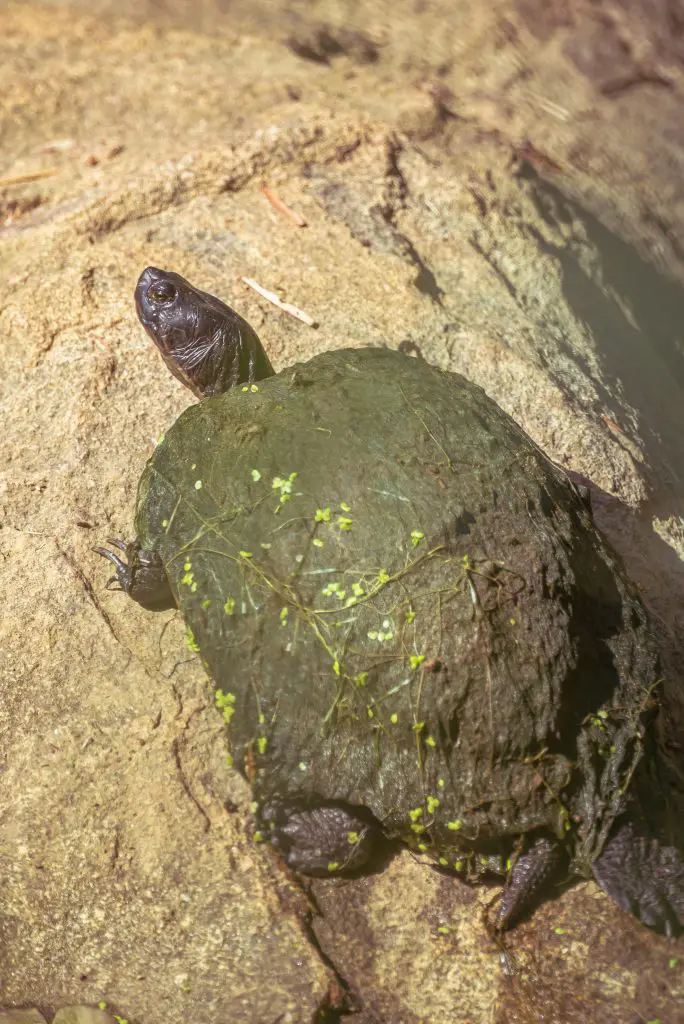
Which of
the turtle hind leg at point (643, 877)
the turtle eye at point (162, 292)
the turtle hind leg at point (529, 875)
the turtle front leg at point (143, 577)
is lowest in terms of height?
the turtle front leg at point (143, 577)

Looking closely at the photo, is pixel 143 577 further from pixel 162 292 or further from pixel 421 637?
pixel 162 292

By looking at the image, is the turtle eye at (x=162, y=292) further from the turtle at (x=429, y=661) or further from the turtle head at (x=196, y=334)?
the turtle at (x=429, y=661)

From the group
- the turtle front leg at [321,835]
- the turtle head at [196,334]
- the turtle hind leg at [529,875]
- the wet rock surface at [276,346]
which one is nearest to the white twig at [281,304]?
the wet rock surface at [276,346]

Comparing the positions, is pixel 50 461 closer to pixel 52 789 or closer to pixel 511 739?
pixel 52 789

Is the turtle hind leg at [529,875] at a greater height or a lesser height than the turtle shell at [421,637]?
lesser

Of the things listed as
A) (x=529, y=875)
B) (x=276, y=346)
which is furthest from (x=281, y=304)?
(x=529, y=875)

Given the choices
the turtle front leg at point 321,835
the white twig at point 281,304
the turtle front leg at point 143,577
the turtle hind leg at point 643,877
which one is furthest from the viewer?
the white twig at point 281,304

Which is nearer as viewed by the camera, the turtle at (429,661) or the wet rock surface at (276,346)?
the turtle at (429,661)

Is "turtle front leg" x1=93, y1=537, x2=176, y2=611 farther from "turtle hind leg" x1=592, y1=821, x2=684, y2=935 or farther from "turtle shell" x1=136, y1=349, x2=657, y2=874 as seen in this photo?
"turtle hind leg" x1=592, y1=821, x2=684, y2=935

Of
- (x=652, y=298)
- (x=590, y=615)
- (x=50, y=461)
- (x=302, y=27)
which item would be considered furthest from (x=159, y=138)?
(x=590, y=615)
